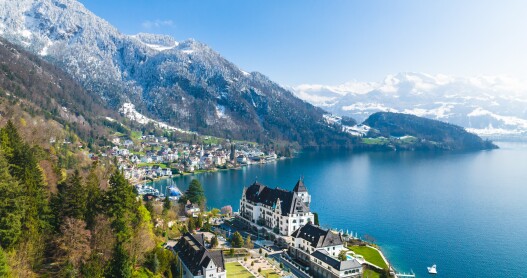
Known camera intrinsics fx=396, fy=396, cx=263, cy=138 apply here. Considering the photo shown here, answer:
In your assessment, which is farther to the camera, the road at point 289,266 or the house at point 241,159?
the house at point 241,159

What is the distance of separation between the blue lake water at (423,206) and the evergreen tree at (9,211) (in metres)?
49.5

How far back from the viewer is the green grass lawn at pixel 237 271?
4650 centimetres

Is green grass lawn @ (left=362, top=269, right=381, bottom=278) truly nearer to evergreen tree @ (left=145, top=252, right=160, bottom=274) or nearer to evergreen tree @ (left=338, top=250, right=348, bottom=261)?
evergreen tree @ (left=338, top=250, right=348, bottom=261)

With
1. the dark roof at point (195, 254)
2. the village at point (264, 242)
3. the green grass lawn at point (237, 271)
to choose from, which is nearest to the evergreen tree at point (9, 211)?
the dark roof at point (195, 254)

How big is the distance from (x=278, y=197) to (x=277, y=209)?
2527 mm

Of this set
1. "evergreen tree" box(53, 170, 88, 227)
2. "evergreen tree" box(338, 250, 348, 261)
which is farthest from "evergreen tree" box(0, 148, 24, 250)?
"evergreen tree" box(338, 250, 348, 261)

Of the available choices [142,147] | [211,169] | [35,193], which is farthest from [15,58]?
[35,193]

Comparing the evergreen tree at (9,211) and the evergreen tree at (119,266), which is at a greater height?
the evergreen tree at (9,211)

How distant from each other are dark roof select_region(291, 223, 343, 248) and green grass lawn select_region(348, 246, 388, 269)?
529 centimetres

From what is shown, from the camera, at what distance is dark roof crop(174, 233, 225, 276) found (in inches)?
1726

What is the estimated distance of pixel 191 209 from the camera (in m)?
76.7

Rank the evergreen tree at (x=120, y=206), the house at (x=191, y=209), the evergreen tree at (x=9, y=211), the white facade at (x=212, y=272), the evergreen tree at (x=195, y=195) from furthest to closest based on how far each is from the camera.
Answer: the evergreen tree at (x=195, y=195), the house at (x=191, y=209), the white facade at (x=212, y=272), the evergreen tree at (x=120, y=206), the evergreen tree at (x=9, y=211)

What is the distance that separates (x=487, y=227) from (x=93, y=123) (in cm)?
15271

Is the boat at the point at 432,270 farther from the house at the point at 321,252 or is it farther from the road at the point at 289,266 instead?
the road at the point at 289,266
